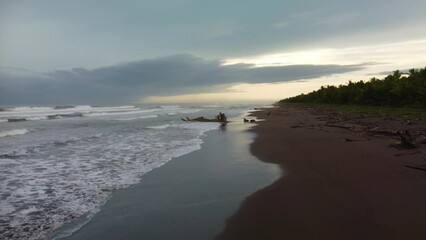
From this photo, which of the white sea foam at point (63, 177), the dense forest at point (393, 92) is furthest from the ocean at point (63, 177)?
the dense forest at point (393, 92)

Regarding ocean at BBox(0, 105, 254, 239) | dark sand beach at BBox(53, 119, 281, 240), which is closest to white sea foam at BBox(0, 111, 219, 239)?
ocean at BBox(0, 105, 254, 239)

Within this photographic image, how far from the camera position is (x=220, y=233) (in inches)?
213

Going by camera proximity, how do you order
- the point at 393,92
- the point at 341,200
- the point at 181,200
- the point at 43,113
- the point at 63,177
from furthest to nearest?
the point at 43,113, the point at 393,92, the point at 63,177, the point at 181,200, the point at 341,200

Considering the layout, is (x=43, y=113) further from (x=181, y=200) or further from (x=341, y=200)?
(x=341, y=200)

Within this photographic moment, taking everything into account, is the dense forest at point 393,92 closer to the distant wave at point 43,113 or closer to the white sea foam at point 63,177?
the white sea foam at point 63,177

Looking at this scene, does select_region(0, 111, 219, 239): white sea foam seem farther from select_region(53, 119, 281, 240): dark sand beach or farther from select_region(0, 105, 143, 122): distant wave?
select_region(0, 105, 143, 122): distant wave

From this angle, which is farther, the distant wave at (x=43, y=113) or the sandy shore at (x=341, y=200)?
the distant wave at (x=43, y=113)

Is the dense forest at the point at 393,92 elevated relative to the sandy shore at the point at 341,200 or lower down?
elevated

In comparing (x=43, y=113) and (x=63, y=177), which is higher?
(x=43, y=113)

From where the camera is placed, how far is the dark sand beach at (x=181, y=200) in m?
5.65

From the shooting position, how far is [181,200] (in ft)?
24.0

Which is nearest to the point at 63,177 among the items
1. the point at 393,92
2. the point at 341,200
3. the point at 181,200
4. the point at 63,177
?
the point at 63,177

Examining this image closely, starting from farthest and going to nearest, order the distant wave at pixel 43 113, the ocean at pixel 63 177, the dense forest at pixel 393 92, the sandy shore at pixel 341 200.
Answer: the distant wave at pixel 43 113, the dense forest at pixel 393 92, the ocean at pixel 63 177, the sandy shore at pixel 341 200

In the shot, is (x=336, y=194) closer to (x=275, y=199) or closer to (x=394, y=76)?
(x=275, y=199)
